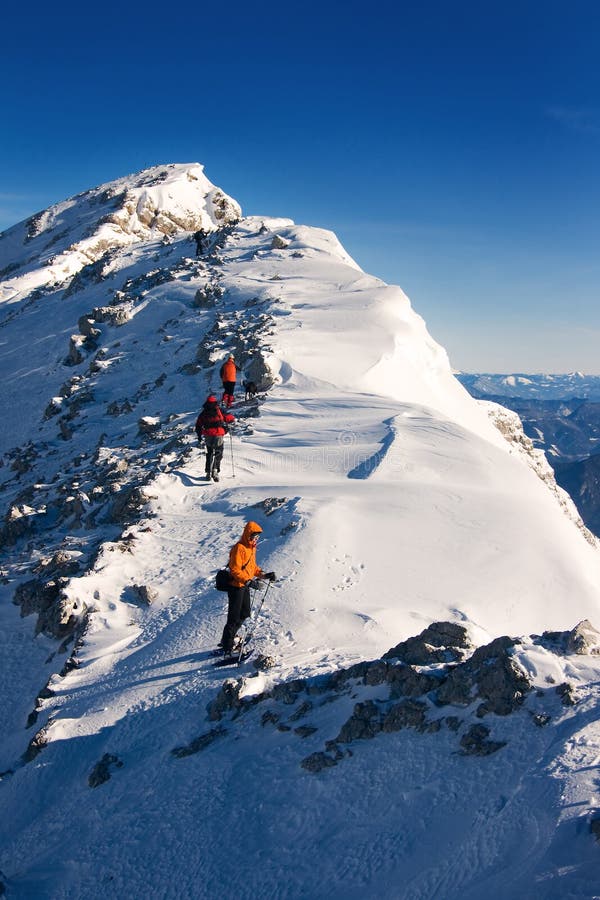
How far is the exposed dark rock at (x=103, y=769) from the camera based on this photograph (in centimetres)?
655

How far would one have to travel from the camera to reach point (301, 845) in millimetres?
4871

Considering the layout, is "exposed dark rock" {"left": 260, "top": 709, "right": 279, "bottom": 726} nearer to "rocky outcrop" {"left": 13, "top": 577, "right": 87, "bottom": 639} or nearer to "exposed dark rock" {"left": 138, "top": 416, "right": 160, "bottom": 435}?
"rocky outcrop" {"left": 13, "top": 577, "right": 87, "bottom": 639}

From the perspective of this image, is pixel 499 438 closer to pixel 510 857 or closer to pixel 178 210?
pixel 510 857

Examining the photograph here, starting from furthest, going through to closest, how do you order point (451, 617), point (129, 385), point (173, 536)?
1. point (129, 385)
2. point (173, 536)
3. point (451, 617)

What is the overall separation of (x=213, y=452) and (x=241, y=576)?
715 centimetres

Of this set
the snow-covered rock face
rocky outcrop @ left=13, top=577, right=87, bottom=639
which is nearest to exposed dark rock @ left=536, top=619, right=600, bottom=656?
rocky outcrop @ left=13, top=577, right=87, bottom=639

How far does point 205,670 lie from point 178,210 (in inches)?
2418

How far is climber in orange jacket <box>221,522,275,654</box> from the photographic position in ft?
24.8

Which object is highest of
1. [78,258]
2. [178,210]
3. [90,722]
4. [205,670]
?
[178,210]

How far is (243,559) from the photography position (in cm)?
761

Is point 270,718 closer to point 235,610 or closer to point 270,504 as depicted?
point 235,610

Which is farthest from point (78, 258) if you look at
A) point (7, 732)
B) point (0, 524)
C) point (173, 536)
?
point (7, 732)

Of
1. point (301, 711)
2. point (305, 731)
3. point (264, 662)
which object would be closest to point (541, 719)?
point (305, 731)

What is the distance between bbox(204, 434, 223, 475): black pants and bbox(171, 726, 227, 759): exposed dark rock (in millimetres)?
7997
